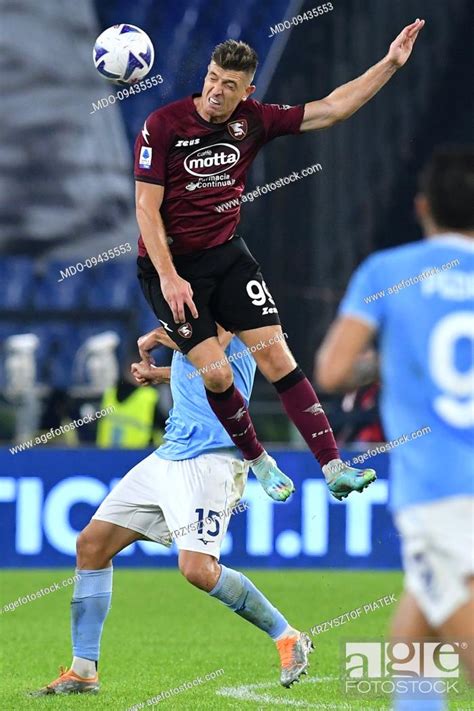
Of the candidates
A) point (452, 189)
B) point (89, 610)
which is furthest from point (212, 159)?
point (452, 189)

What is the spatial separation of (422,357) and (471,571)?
537 millimetres

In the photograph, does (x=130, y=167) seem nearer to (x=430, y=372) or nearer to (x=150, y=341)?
(x=150, y=341)

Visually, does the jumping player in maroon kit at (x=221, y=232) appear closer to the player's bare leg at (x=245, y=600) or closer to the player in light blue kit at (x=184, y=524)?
the player in light blue kit at (x=184, y=524)

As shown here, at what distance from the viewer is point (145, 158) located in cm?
617

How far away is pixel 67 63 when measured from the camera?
16.9m

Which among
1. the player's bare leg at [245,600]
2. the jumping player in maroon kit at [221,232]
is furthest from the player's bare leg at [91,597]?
the jumping player in maroon kit at [221,232]

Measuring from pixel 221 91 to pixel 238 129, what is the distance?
253 mm

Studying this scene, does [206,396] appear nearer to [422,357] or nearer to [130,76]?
[130,76]

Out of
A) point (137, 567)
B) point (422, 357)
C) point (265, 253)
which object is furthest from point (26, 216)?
point (422, 357)

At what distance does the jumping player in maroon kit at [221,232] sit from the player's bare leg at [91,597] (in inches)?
27.0

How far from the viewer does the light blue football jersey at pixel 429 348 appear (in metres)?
3.62

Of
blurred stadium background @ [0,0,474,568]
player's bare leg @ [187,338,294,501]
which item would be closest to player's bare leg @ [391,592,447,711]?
player's bare leg @ [187,338,294,501]

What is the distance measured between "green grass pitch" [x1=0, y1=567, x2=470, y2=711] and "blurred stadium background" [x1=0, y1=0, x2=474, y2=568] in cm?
327

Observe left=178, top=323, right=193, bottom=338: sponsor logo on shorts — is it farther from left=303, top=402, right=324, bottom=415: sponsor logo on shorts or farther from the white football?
the white football
